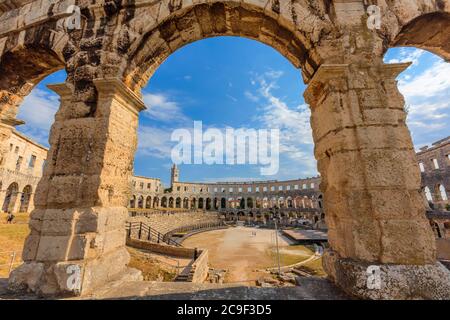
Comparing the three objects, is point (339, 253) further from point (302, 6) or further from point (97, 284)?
point (302, 6)

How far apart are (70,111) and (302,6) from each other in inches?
151

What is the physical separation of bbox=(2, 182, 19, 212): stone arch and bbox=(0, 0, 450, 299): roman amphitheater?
22581mm

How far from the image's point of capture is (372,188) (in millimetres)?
2152

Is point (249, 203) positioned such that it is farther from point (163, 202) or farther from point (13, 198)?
point (13, 198)

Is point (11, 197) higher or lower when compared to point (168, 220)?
higher

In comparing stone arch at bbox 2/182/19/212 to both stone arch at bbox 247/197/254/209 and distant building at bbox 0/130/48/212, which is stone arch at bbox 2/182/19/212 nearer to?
distant building at bbox 0/130/48/212

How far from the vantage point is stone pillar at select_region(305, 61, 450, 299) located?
1877mm

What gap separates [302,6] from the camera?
294 centimetres

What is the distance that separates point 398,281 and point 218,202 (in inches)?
1989

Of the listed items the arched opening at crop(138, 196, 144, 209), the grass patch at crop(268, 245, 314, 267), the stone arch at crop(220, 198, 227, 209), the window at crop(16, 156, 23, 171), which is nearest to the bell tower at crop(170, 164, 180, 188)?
the arched opening at crop(138, 196, 144, 209)
